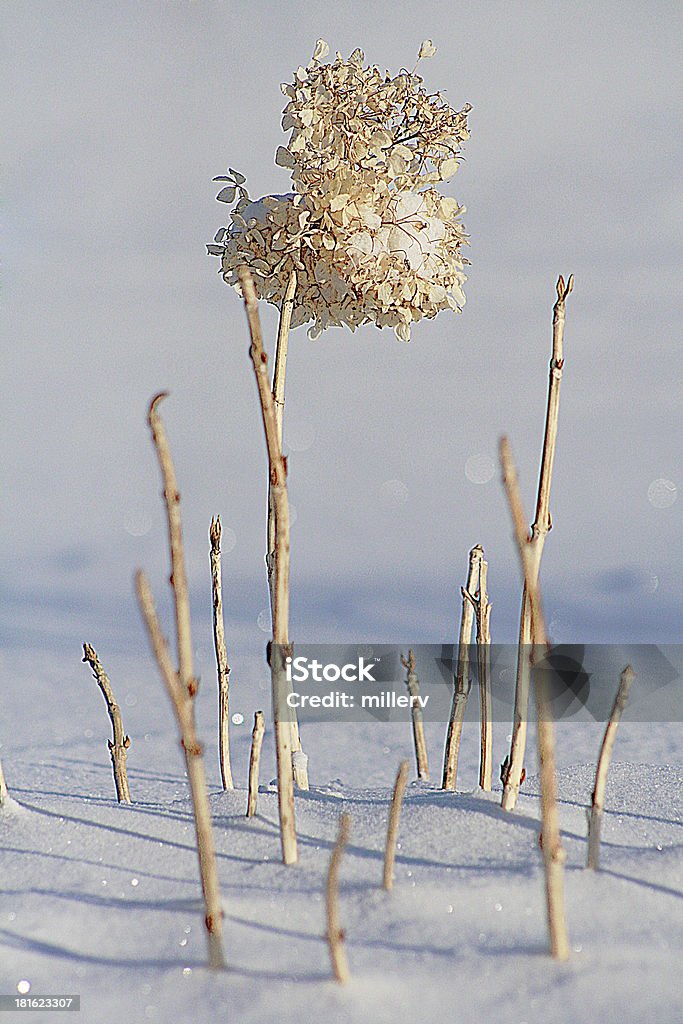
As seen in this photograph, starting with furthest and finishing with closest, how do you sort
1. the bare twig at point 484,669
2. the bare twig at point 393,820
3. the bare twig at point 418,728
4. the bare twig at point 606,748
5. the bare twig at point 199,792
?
the bare twig at point 418,728, the bare twig at point 484,669, the bare twig at point 606,748, the bare twig at point 393,820, the bare twig at point 199,792

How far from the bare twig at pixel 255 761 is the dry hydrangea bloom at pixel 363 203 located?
808 millimetres

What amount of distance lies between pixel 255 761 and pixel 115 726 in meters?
0.55

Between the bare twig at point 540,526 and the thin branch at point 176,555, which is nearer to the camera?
the thin branch at point 176,555

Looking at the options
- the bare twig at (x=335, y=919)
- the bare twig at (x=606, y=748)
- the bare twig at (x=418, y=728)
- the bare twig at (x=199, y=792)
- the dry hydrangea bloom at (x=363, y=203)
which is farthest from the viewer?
the bare twig at (x=418, y=728)

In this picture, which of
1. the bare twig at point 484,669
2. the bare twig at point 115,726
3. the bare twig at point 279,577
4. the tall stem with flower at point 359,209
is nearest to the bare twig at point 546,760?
the bare twig at point 279,577

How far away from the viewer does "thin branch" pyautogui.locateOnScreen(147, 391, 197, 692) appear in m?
1.17

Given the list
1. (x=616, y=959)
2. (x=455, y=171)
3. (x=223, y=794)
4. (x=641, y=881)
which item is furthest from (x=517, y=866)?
(x=455, y=171)

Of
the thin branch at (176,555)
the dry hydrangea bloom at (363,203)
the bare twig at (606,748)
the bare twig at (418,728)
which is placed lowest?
the bare twig at (418,728)

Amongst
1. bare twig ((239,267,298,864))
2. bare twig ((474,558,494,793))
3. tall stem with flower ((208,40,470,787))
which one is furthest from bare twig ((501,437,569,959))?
bare twig ((474,558,494,793))

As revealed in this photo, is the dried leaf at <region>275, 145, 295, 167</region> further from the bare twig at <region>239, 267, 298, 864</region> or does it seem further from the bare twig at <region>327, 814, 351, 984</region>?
the bare twig at <region>327, 814, 351, 984</region>

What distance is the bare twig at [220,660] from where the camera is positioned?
2064mm

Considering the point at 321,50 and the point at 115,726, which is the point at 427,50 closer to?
the point at 321,50

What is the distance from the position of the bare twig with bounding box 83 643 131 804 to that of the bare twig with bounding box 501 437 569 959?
3.87 ft

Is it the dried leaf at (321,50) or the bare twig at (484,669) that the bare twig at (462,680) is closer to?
the bare twig at (484,669)
